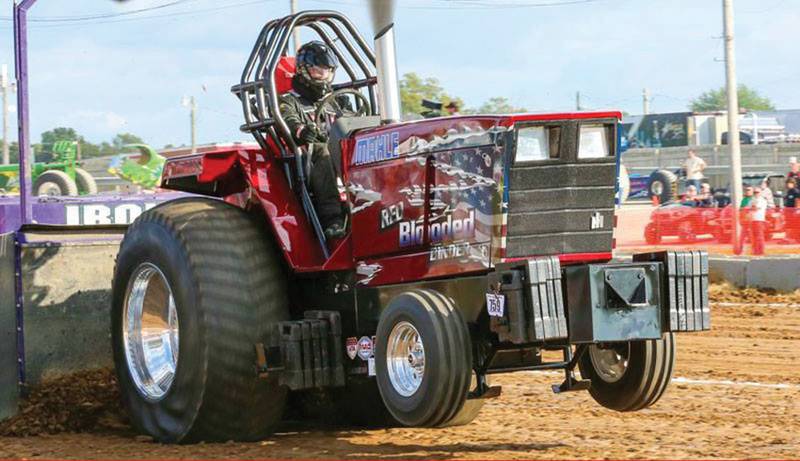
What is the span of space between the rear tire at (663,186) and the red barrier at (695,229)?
1208 cm

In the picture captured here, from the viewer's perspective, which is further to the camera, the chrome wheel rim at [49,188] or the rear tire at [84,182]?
the rear tire at [84,182]

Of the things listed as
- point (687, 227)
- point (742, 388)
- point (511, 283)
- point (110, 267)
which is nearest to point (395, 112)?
point (511, 283)

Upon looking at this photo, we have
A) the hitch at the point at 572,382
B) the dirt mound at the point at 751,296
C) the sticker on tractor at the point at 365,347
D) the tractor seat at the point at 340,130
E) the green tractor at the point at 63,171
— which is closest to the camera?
the hitch at the point at 572,382

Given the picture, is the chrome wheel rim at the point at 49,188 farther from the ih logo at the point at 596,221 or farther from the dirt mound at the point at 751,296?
the ih logo at the point at 596,221

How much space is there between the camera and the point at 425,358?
564 centimetres

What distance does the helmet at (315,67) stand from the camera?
7.03m

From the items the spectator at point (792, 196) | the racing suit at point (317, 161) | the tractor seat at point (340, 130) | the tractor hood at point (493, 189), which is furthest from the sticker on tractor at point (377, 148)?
the spectator at point (792, 196)

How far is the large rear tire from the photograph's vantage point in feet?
21.2

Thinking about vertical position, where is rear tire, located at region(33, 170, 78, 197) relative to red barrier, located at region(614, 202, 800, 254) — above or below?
above

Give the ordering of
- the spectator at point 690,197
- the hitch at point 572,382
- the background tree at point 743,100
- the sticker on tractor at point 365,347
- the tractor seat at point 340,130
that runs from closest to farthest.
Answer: the hitch at point 572,382 → the sticker on tractor at point 365,347 → the tractor seat at point 340,130 → the spectator at point 690,197 → the background tree at point 743,100

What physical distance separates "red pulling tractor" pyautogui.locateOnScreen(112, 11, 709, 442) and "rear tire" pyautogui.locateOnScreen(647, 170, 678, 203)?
1076 inches

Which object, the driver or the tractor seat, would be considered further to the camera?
the driver

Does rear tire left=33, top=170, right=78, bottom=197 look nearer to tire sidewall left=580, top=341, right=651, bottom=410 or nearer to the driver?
the driver

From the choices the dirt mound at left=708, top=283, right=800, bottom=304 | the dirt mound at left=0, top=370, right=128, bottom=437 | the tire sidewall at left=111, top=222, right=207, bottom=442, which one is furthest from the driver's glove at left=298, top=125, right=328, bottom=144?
the dirt mound at left=708, top=283, right=800, bottom=304
